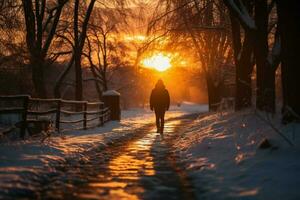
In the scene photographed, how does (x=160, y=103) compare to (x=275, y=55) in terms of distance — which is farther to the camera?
(x=160, y=103)

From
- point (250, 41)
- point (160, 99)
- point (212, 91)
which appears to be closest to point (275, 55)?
point (250, 41)

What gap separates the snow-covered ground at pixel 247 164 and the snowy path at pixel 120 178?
0.39m

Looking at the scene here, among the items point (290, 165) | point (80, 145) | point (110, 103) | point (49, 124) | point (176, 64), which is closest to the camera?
point (290, 165)

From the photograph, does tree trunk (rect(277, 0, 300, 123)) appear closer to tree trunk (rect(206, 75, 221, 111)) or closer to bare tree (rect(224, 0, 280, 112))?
bare tree (rect(224, 0, 280, 112))

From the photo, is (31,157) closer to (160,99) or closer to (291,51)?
(291,51)

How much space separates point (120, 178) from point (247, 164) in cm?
220

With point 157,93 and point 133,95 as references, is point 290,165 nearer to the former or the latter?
point 157,93

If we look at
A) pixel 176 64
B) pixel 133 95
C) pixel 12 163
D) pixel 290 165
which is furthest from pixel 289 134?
pixel 133 95

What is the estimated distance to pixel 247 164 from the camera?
787 centimetres

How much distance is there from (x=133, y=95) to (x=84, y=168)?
296 feet

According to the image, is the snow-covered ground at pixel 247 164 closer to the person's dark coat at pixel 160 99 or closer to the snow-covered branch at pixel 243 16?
the snow-covered branch at pixel 243 16

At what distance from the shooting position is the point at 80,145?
11.9m

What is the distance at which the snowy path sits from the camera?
20.8 ft

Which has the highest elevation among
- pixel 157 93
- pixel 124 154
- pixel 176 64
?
pixel 176 64
